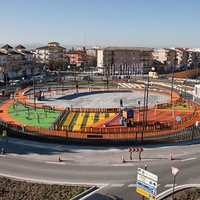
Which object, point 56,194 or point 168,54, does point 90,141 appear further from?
point 168,54

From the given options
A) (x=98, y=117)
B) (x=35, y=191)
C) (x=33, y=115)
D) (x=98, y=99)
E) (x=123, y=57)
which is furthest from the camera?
(x=123, y=57)

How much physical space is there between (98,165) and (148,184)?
8377 mm

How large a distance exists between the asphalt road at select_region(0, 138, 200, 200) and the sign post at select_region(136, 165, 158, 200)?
3.64 m

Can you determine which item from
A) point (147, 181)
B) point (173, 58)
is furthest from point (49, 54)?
point (147, 181)

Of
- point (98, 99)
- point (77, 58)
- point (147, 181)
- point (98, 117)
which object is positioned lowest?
point (98, 117)

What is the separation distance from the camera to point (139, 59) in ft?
341

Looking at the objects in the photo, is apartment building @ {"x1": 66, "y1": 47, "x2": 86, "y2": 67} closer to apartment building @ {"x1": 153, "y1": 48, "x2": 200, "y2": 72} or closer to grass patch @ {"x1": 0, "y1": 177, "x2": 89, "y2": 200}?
apartment building @ {"x1": 153, "y1": 48, "x2": 200, "y2": 72}

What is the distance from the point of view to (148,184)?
38.9 ft

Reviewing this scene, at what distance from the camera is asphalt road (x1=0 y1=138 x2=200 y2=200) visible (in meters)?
17.3

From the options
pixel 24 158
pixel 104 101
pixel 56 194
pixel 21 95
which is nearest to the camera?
pixel 56 194

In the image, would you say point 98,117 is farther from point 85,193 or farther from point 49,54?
point 49,54

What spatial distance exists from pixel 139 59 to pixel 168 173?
291 ft

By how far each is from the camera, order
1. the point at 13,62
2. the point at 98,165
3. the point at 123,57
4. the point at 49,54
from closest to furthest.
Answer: the point at 98,165 < the point at 13,62 < the point at 123,57 < the point at 49,54

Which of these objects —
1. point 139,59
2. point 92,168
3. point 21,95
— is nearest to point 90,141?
point 92,168
